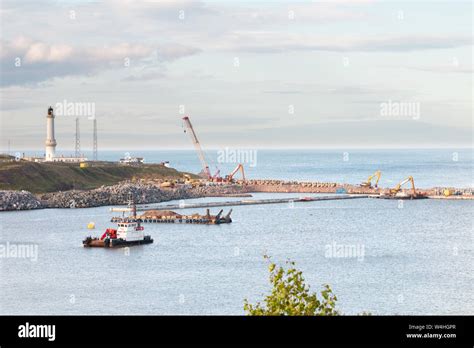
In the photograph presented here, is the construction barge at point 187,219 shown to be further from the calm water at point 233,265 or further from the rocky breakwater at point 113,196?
the rocky breakwater at point 113,196

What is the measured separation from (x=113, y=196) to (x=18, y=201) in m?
17.3

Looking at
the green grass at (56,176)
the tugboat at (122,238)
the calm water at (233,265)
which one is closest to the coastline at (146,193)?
the green grass at (56,176)

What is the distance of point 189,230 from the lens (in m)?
104

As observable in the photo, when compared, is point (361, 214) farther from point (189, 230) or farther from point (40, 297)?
point (40, 297)

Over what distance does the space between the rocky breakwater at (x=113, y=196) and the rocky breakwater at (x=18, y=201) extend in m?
2.00

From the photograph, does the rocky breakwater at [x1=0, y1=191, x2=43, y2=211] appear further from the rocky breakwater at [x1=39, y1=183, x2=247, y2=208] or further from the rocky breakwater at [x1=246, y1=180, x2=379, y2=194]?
the rocky breakwater at [x1=246, y1=180, x2=379, y2=194]

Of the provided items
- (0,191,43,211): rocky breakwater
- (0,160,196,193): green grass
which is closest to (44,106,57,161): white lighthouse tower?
(0,160,196,193): green grass

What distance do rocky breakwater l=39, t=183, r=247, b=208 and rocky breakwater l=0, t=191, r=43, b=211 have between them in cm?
200

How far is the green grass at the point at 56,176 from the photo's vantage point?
491 ft

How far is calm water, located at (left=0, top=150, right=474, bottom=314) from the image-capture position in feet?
181

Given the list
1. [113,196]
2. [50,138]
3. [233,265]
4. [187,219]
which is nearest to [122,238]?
[233,265]

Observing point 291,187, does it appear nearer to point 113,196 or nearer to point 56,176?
point 113,196

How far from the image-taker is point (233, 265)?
7150cm
